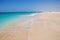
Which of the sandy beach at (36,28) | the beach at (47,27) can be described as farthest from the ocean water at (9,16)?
the beach at (47,27)

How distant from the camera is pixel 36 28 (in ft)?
2.93

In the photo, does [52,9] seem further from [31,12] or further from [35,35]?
[35,35]

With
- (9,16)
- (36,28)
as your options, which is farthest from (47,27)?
(9,16)

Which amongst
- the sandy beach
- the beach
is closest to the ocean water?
the sandy beach

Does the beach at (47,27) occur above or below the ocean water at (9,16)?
below

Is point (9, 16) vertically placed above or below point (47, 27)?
above

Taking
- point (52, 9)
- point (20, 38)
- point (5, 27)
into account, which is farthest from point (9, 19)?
point (52, 9)

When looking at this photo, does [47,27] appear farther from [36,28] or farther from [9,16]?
[9,16]

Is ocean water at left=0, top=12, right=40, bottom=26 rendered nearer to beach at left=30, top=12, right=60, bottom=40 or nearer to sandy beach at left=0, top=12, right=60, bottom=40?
sandy beach at left=0, top=12, right=60, bottom=40

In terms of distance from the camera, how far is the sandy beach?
2.85ft

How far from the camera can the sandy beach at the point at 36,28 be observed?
34.2 inches

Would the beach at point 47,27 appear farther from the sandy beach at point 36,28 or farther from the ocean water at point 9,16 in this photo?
the ocean water at point 9,16

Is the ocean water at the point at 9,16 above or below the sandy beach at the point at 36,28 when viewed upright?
above

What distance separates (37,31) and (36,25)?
0.21 feet
